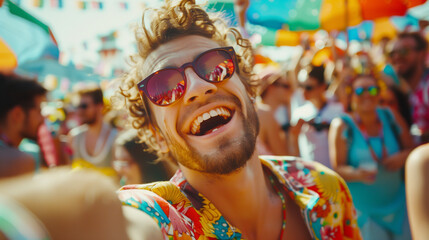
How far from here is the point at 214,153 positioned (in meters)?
1.41

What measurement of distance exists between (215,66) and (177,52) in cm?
18

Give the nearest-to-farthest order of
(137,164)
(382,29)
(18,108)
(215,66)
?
(215,66), (137,164), (18,108), (382,29)

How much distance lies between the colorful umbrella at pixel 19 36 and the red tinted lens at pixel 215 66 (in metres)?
3.05

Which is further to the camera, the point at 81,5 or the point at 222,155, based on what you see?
the point at 81,5

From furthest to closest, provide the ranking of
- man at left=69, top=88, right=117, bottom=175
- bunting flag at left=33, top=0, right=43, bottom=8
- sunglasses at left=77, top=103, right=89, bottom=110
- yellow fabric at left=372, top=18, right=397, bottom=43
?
yellow fabric at left=372, top=18, right=397, bottom=43, bunting flag at left=33, top=0, right=43, bottom=8, sunglasses at left=77, top=103, right=89, bottom=110, man at left=69, top=88, right=117, bottom=175

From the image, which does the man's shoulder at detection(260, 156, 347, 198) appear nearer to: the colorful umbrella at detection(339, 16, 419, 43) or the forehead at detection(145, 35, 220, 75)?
the forehead at detection(145, 35, 220, 75)

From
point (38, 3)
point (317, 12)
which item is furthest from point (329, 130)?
point (38, 3)

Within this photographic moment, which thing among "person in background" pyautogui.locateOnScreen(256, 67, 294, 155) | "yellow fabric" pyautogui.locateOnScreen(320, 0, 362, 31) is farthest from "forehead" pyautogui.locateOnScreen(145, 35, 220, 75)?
"yellow fabric" pyautogui.locateOnScreen(320, 0, 362, 31)

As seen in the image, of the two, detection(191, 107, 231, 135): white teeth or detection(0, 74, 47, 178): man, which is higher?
detection(191, 107, 231, 135): white teeth

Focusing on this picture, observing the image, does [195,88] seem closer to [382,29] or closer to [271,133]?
[271,133]

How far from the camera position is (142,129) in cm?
190

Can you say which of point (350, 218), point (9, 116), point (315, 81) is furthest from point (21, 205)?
point (315, 81)

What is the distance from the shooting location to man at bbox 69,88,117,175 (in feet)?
14.6

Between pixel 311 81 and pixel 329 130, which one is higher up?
pixel 311 81
